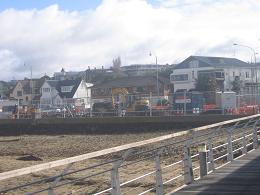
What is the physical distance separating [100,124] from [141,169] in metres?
27.1

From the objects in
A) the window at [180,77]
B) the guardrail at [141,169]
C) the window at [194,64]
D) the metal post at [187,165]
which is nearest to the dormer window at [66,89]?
the window at [180,77]

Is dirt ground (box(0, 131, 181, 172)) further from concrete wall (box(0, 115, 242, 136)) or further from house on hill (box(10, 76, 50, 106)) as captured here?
house on hill (box(10, 76, 50, 106))

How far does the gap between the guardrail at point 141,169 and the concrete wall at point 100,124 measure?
59.4 ft

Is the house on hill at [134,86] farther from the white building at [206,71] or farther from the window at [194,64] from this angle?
the window at [194,64]

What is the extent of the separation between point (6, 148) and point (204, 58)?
8724cm

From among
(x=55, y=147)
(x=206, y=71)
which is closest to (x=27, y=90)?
(x=206, y=71)

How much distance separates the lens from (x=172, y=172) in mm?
19531

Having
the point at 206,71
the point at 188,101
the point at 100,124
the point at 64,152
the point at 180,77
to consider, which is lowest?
the point at 64,152

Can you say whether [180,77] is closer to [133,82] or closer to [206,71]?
[206,71]

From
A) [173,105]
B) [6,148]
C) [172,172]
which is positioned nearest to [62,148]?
[6,148]

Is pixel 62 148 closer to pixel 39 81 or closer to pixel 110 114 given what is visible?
pixel 110 114

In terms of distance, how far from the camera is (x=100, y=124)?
49.1 metres

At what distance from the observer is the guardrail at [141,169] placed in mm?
7348

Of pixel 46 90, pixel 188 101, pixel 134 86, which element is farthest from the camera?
pixel 46 90
